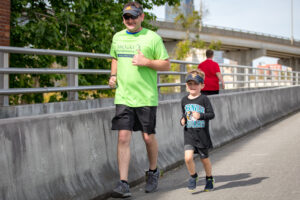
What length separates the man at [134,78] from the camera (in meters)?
5.28

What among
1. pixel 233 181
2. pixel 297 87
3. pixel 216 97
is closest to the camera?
pixel 233 181

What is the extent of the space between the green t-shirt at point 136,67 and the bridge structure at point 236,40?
40921 millimetres

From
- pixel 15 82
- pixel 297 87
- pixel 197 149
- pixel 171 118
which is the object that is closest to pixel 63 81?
pixel 15 82

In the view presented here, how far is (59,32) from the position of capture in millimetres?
11734

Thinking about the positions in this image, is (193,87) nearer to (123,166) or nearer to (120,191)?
(123,166)

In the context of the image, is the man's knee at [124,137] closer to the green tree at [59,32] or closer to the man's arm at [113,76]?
the man's arm at [113,76]

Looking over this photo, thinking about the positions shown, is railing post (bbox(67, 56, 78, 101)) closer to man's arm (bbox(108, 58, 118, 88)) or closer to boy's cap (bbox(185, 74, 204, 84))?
man's arm (bbox(108, 58, 118, 88))

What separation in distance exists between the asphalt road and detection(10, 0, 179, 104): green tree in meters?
4.42

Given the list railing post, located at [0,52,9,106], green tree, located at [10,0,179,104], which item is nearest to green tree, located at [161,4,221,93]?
green tree, located at [10,0,179,104]

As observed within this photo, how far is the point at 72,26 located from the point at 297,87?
457 inches

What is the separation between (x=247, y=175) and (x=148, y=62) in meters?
2.28

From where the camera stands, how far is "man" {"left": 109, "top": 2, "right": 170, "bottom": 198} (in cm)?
528

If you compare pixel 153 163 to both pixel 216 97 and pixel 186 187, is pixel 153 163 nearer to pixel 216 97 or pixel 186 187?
pixel 186 187

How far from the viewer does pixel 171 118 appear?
796 centimetres
